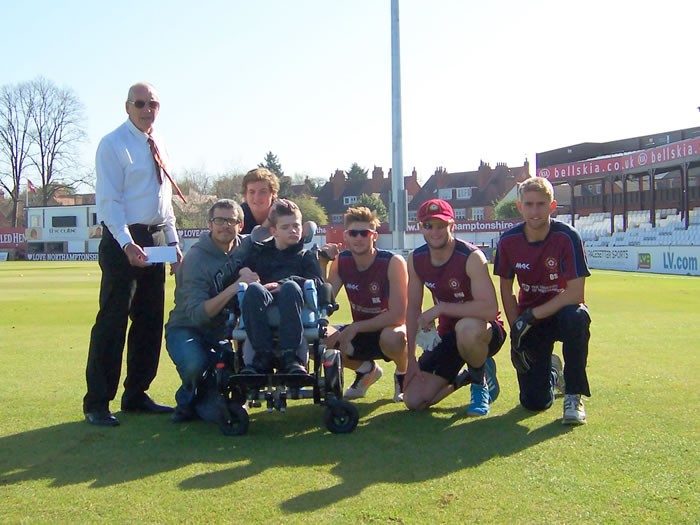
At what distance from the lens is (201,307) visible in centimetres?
505

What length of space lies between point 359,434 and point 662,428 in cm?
175

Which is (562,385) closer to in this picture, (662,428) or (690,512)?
(662,428)

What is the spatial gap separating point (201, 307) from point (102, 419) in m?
0.93

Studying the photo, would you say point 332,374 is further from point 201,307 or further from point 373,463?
point 201,307

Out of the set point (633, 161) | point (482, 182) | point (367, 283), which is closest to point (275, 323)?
point (367, 283)

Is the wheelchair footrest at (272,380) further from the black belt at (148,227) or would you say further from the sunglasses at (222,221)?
A: the black belt at (148,227)

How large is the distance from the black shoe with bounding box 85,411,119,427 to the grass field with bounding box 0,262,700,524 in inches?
2.3

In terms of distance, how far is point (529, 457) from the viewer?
4090 millimetres

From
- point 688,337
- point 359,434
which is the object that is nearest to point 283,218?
point 359,434

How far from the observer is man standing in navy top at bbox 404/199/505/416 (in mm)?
5238

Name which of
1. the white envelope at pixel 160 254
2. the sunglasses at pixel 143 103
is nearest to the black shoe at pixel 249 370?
the white envelope at pixel 160 254

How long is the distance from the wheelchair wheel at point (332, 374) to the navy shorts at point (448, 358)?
2.86ft

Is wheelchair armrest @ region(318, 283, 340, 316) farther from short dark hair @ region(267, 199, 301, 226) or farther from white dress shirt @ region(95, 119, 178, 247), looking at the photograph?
white dress shirt @ region(95, 119, 178, 247)

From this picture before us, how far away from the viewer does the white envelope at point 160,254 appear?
5055mm
